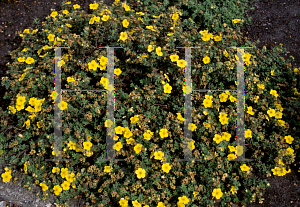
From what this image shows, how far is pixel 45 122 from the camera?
3537mm

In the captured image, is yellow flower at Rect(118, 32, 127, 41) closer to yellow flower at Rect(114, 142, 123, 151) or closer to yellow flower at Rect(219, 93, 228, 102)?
yellow flower at Rect(114, 142, 123, 151)

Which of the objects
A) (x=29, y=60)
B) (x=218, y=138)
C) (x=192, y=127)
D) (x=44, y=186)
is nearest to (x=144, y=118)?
(x=192, y=127)

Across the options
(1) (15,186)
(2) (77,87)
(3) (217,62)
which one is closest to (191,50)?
(3) (217,62)

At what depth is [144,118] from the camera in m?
3.63

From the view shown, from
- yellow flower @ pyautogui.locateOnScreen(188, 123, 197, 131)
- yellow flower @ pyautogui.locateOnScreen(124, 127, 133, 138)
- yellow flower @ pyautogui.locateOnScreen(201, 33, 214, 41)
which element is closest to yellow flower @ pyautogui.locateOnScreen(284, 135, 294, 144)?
yellow flower @ pyautogui.locateOnScreen(188, 123, 197, 131)

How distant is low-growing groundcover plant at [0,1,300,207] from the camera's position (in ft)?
11.1

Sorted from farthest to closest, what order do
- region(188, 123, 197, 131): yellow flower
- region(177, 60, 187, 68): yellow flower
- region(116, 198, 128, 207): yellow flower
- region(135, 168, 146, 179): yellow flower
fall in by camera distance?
region(177, 60, 187, 68): yellow flower
region(188, 123, 197, 131): yellow flower
region(135, 168, 146, 179): yellow flower
region(116, 198, 128, 207): yellow flower

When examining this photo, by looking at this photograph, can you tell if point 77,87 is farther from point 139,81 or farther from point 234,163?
point 234,163

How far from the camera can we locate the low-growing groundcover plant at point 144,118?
340 cm

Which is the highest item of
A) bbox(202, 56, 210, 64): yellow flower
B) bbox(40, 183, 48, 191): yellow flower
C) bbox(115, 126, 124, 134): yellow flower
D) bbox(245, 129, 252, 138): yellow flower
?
bbox(202, 56, 210, 64): yellow flower

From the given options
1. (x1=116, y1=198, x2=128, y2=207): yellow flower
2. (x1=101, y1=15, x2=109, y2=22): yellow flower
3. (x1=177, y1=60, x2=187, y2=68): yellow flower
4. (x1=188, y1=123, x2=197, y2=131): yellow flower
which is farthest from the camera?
(x1=101, y1=15, x2=109, y2=22): yellow flower

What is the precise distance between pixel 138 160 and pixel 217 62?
6.36ft

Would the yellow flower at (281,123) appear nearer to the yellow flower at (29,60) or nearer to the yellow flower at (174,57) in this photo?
the yellow flower at (174,57)

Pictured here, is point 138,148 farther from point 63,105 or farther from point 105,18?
point 105,18
